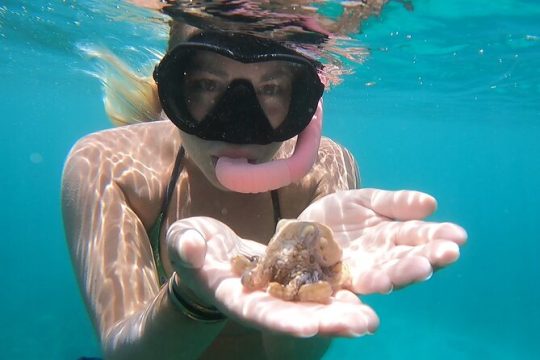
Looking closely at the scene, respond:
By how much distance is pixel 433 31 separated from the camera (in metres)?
10.7

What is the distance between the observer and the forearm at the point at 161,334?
2.34 metres

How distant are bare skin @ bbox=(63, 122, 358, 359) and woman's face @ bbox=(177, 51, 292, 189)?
5.2 inches

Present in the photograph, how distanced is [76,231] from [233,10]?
13.3 ft

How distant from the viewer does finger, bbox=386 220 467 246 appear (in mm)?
1860

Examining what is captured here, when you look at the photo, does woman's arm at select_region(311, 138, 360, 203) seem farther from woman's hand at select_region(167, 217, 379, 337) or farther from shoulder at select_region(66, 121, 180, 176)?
woman's hand at select_region(167, 217, 379, 337)

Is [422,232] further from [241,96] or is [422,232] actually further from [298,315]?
[241,96]

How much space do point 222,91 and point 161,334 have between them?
5.90 ft

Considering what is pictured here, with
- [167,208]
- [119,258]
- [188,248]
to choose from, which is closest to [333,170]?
[167,208]

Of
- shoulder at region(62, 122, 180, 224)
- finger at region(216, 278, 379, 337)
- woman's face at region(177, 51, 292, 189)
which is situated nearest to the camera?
finger at region(216, 278, 379, 337)

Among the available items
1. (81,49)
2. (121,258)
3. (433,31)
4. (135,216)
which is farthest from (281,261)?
(81,49)

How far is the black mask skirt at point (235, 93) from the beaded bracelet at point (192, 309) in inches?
49.1

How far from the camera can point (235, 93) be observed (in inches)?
129

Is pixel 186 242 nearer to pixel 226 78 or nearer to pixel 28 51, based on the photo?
pixel 226 78

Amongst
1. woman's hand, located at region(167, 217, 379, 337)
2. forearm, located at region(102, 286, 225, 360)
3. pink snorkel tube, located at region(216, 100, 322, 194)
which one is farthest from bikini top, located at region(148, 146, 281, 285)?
woman's hand, located at region(167, 217, 379, 337)
